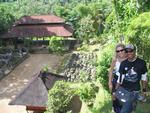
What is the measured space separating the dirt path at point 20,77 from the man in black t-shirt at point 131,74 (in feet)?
35.2

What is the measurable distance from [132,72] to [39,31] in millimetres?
26078

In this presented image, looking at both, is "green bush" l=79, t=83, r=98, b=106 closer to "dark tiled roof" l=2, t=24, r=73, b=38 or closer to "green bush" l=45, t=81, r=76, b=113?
"green bush" l=45, t=81, r=76, b=113

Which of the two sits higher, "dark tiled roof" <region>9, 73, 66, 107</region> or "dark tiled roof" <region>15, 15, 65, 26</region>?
"dark tiled roof" <region>15, 15, 65, 26</region>

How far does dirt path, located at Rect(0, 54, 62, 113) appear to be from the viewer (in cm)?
1847

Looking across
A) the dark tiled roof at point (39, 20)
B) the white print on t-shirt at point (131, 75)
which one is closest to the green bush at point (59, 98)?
the white print on t-shirt at point (131, 75)

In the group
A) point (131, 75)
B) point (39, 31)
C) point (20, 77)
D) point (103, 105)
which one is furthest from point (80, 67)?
point (131, 75)

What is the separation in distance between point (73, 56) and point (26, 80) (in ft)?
14.1

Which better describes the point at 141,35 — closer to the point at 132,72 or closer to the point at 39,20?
the point at 132,72

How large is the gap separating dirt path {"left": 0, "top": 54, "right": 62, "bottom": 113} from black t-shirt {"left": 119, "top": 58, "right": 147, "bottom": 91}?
35.5 feet

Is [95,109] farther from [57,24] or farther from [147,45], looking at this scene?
[57,24]

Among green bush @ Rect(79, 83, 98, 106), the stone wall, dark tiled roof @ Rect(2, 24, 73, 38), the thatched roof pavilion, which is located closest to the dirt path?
the stone wall

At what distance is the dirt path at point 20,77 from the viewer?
1847 cm

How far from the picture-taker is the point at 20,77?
23891mm

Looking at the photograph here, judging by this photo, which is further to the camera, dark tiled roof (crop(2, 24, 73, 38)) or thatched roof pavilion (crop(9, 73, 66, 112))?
dark tiled roof (crop(2, 24, 73, 38))
